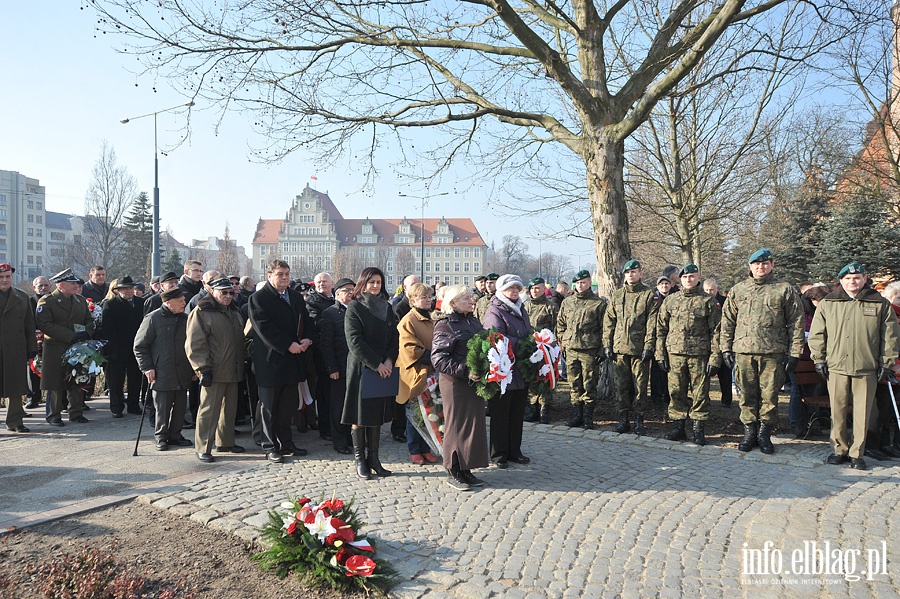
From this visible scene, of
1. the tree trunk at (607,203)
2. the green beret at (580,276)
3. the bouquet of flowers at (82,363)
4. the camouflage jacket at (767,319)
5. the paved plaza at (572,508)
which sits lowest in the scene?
the paved plaza at (572,508)

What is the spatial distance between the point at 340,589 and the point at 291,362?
3.60m

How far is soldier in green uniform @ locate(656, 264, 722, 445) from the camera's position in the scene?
7719 mm

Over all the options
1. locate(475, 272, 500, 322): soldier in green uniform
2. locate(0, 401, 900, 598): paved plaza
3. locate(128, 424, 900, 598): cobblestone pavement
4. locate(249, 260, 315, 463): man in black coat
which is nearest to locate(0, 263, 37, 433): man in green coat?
locate(0, 401, 900, 598): paved plaza

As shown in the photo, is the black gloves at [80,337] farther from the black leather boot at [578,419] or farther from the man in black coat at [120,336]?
the black leather boot at [578,419]

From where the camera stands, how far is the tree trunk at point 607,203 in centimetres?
995

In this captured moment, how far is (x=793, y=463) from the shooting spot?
6.86m

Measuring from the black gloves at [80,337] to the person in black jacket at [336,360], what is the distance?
4227 mm

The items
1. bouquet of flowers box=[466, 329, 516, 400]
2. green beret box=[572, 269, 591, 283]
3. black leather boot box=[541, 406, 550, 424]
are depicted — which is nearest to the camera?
bouquet of flowers box=[466, 329, 516, 400]

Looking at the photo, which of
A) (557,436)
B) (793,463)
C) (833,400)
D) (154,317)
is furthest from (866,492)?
(154,317)

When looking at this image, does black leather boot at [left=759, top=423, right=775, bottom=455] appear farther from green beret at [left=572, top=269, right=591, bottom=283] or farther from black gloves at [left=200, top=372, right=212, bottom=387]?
black gloves at [left=200, top=372, right=212, bottom=387]

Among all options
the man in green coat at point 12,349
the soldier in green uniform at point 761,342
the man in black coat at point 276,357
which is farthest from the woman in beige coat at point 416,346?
the man in green coat at point 12,349

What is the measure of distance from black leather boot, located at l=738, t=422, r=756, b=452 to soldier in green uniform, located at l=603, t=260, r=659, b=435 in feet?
4.27

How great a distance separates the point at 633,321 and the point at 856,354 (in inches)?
101

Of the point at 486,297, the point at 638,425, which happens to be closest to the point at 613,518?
the point at 638,425
